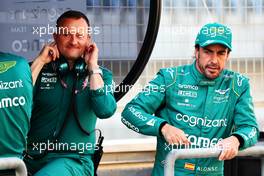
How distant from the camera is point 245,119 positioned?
4.45 m

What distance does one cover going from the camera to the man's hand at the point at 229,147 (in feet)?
13.5

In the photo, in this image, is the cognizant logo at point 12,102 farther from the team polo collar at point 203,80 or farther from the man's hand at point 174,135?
the team polo collar at point 203,80

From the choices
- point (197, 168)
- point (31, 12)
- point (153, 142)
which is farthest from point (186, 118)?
point (31, 12)

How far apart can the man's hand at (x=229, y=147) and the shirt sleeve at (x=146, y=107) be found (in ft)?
1.18

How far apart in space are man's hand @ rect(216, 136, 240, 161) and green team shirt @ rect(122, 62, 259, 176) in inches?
5.8

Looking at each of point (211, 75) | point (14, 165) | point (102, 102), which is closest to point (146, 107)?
point (102, 102)

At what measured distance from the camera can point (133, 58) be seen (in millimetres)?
5340

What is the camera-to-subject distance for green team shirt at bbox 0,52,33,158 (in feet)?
13.6

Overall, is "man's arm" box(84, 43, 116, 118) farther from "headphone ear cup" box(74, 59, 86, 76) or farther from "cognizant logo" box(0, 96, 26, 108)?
"cognizant logo" box(0, 96, 26, 108)

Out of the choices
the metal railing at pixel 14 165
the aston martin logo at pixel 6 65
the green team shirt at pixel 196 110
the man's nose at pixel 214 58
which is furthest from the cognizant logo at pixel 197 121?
the metal railing at pixel 14 165

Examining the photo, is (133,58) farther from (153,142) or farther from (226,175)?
(226,175)

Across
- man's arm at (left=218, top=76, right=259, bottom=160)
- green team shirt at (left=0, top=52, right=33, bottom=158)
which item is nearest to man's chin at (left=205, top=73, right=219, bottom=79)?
man's arm at (left=218, top=76, right=259, bottom=160)

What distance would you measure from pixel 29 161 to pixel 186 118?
0.87m

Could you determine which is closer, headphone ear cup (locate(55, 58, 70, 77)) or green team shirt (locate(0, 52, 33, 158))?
green team shirt (locate(0, 52, 33, 158))
